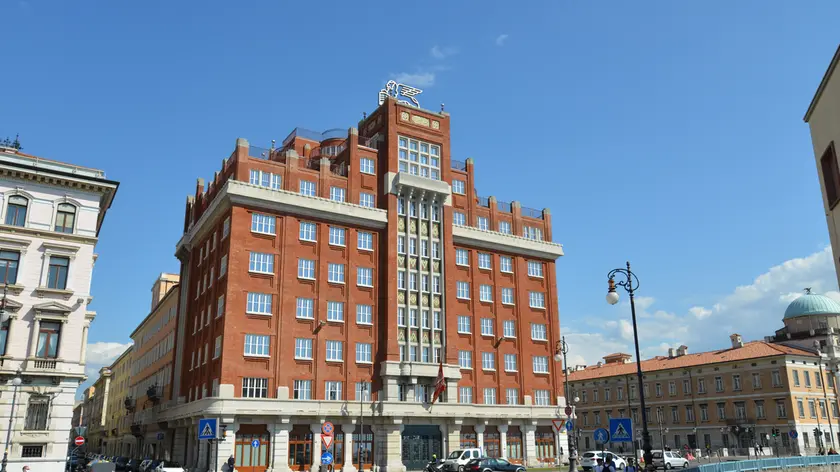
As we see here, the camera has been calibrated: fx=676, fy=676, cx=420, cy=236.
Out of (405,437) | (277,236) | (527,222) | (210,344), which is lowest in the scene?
(405,437)

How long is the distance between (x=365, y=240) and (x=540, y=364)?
21.7 metres

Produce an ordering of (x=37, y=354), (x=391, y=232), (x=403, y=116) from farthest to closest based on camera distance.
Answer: (x=403, y=116)
(x=391, y=232)
(x=37, y=354)

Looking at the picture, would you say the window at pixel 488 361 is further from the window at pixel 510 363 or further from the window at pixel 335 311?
the window at pixel 335 311

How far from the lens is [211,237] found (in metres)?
59.6

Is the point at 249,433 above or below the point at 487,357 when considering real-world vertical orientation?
below

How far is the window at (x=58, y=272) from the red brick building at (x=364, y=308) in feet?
40.2

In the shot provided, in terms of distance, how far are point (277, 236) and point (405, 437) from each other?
19502 mm

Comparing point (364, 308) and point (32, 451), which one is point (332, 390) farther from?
point (32, 451)

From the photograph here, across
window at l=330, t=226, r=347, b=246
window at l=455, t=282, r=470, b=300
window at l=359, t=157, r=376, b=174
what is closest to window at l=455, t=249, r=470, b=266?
window at l=455, t=282, r=470, b=300

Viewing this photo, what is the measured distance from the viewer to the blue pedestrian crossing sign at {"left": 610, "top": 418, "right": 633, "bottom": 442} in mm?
23438

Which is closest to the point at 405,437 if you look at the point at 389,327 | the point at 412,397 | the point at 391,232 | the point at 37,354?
the point at 412,397

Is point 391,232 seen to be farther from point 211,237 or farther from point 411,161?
point 211,237

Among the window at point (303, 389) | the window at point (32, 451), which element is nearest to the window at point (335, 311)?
the window at point (303, 389)

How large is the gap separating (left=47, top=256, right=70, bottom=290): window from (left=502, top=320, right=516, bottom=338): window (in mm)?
38298
